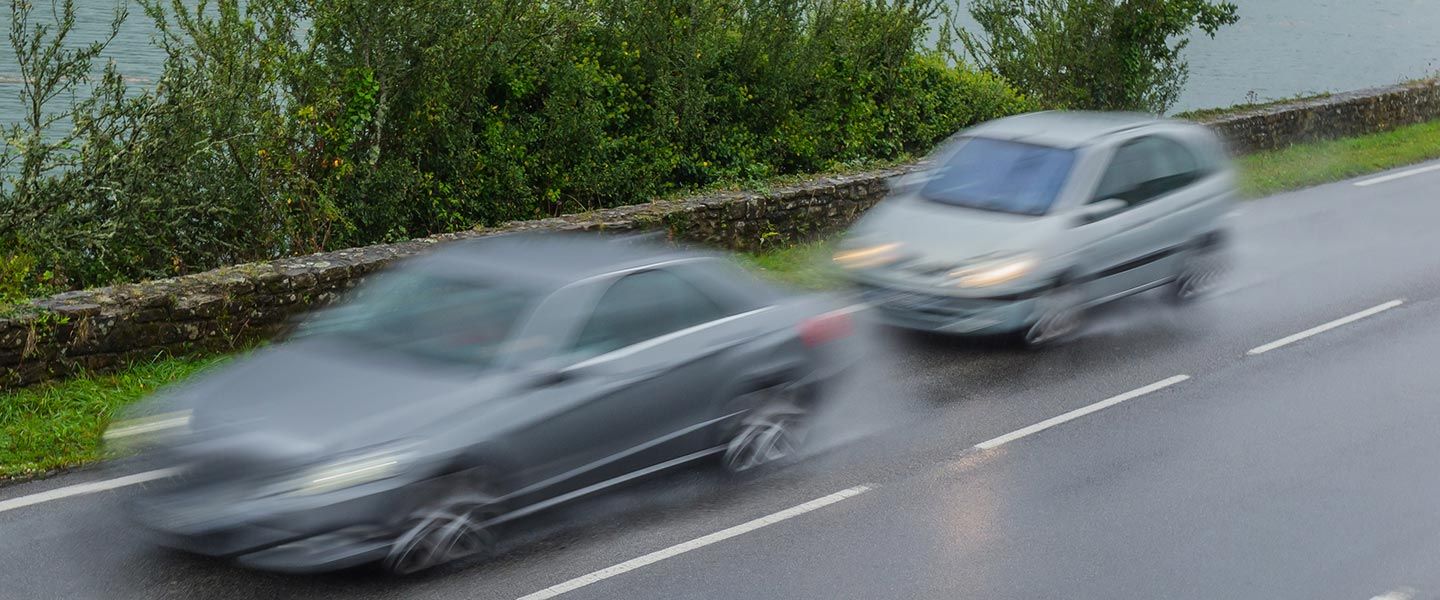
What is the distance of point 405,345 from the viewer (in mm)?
7648

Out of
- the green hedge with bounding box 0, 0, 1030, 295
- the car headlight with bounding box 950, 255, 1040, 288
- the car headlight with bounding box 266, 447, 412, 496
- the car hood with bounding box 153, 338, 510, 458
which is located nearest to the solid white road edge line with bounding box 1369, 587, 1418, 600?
the car headlight with bounding box 950, 255, 1040, 288

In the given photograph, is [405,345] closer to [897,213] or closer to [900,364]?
[900,364]

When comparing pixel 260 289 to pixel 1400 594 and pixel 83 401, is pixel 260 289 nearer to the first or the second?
pixel 83 401

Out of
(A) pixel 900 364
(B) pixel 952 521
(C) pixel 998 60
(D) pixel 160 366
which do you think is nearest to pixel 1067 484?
(B) pixel 952 521

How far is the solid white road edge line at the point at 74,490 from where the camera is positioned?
795 centimetres

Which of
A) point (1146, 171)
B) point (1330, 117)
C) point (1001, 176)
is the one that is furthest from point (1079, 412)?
point (1330, 117)

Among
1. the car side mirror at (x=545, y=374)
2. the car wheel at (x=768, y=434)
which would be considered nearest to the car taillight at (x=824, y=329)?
the car wheel at (x=768, y=434)

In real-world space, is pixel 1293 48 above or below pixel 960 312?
below

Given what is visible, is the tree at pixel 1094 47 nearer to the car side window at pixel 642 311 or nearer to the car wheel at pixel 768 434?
the car wheel at pixel 768 434

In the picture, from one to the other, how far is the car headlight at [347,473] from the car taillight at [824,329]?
287 centimetres

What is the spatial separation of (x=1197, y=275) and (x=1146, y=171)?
1228mm

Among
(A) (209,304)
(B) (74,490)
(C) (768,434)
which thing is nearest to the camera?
(B) (74,490)

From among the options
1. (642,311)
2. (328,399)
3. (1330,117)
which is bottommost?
(1330,117)

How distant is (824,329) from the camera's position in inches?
→ 352
